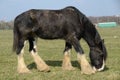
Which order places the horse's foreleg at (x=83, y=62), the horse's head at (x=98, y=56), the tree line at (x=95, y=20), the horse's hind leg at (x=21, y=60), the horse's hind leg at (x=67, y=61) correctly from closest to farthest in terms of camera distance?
1. the horse's foreleg at (x=83, y=62)
2. the horse's head at (x=98, y=56)
3. the horse's hind leg at (x=21, y=60)
4. the horse's hind leg at (x=67, y=61)
5. the tree line at (x=95, y=20)

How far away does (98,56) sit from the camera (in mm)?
13109

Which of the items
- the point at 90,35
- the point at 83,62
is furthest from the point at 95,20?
the point at 83,62

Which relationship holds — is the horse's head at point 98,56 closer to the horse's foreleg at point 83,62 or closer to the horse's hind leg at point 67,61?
the horse's foreleg at point 83,62

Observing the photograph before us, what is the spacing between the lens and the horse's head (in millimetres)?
13109

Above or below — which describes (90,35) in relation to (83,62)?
above

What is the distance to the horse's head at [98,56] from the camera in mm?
13109

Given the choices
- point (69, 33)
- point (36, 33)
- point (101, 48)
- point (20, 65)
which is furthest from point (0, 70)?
point (101, 48)

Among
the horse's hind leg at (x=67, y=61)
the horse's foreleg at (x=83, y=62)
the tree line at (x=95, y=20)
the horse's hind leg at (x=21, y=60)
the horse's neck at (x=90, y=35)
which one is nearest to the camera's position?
the horse's foreleg at (x=83, y=62)

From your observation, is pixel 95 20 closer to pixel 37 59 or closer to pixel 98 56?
pixel 37 59

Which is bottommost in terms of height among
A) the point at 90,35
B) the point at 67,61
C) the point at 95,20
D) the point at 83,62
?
the point at 95,20

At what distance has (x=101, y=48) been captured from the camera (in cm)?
1319

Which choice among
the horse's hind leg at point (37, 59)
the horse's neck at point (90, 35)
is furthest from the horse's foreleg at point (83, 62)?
the horse's hind leg at point (37, 59)

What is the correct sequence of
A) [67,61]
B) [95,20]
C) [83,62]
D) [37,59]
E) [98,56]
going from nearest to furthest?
[83,62], [98,56], [37,59], [67,61], [95,20]

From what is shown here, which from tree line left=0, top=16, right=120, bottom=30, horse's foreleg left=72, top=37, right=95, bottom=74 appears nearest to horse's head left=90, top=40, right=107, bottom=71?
horse's foreleg left=72, top=37, right=95, bottom=74
